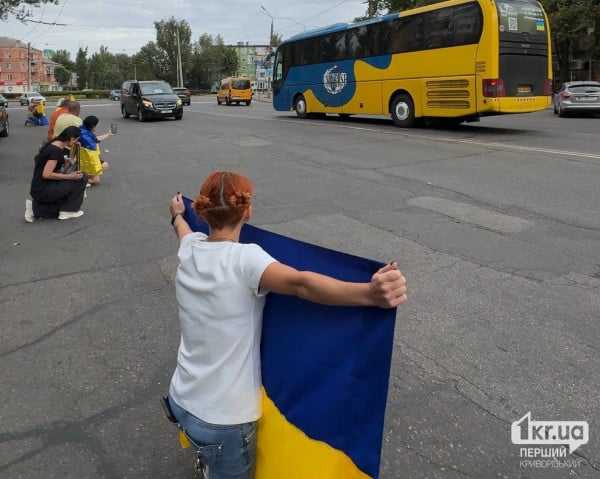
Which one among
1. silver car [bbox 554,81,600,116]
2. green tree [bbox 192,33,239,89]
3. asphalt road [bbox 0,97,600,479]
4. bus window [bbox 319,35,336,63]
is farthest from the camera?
green tree [bbox 192,33,239,89]

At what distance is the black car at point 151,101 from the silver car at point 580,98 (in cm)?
1589

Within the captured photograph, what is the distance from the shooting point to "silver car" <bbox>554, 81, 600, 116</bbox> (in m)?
22.2

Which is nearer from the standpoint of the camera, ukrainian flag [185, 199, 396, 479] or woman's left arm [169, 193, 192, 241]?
ukrainian flag [185, 199, 396, 479]

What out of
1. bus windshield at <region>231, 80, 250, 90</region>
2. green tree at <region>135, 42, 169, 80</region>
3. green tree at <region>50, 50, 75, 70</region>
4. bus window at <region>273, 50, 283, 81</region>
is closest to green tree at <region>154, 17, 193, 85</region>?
green tree at <region>135, 42, 169, 80</region>

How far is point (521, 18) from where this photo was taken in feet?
49.1

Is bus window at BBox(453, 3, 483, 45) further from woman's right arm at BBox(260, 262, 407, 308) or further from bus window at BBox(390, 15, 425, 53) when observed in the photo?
woman's right arm at BBox(260, 262, 407, 308)

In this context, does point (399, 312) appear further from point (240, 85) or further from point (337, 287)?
point (240, 85)

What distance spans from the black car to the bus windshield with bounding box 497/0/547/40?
13.7m

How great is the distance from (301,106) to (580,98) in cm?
1121

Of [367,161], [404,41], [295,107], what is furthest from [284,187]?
[295,107]

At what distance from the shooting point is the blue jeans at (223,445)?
6.44 ft

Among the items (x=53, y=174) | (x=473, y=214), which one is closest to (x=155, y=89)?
(x=53, y=174)

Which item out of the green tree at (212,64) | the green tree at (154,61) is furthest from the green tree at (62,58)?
the green tree at (212,64)

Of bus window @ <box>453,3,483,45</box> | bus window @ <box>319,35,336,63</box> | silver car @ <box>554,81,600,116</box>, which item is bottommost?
silver car @ <box>554,81,600,116</box>
